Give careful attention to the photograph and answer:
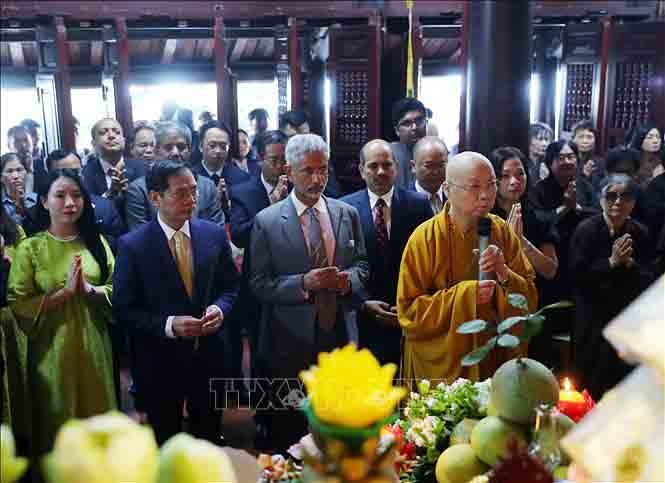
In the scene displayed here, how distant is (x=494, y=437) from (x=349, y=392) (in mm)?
607

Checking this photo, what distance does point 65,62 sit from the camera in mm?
5609

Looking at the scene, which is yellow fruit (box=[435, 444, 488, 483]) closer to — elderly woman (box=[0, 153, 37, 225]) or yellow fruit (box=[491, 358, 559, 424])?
yellow fruit (box=[491, 358, 559, 424])

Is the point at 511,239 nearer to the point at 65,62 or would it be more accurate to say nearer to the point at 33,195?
the point at 33,195

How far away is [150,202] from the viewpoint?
133 inches

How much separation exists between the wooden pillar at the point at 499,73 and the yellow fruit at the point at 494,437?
3119 mm

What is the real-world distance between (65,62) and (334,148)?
2.15 metres

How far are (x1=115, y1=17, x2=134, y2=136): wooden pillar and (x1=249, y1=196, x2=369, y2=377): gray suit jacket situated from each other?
10.2 ft

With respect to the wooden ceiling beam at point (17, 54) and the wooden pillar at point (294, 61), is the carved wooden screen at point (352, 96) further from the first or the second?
the wooden ceiling beam at point (17, 54)

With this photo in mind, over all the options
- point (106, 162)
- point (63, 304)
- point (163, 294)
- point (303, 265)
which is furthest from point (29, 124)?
point (303, 265)

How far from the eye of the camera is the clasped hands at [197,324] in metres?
2.72

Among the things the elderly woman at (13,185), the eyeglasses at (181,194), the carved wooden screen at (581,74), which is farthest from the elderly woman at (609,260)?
the carved wooden screen at (581,74)

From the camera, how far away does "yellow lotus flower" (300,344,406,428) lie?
2.60ft

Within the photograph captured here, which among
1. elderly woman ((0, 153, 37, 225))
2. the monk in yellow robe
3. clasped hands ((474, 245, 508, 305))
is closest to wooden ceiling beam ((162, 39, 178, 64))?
elderly woman ((0, 153, 37, 225))

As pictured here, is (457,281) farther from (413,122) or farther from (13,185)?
(13,185)
